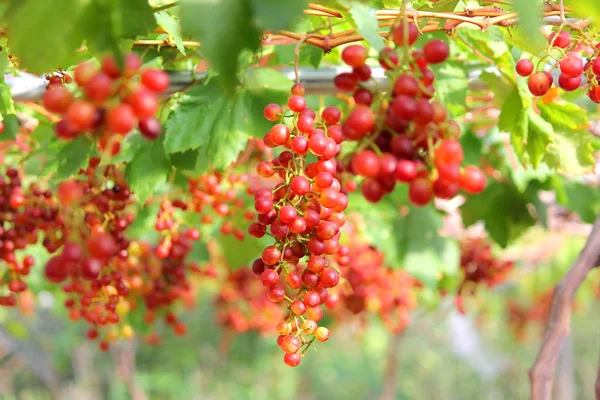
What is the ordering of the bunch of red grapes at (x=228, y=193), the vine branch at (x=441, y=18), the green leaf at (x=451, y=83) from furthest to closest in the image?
the bunch of red grapes at (x=228, y=193), the green leaf at (x=451, y=83), the vine branch at (x=441, y=18)

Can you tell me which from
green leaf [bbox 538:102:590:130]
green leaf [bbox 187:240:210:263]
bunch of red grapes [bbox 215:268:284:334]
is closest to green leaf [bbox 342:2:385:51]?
green leaf [bbox 538:102:590:130]

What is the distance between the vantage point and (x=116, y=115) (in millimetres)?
469

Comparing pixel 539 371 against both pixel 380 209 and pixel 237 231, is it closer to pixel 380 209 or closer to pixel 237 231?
pixel 237 231

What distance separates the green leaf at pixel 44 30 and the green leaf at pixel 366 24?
0.31m

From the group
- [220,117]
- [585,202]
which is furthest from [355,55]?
[585,202]

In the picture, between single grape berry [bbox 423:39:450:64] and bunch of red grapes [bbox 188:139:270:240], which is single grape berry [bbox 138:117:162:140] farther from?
bunch of red grapes [bbox 188:139:270:240]

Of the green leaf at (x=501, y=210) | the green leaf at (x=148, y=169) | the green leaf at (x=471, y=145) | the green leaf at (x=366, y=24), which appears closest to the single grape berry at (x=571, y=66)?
the green leaf at (x=366, y=24)

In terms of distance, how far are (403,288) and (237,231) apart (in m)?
1.35

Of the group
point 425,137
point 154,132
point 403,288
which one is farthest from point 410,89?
point 403,288

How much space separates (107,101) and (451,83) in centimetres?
113

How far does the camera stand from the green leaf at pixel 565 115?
142 cm

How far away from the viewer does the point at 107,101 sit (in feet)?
1.60

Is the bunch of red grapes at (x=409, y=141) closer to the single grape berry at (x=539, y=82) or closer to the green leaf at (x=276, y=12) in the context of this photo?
the green leaf at (x=276, y=12)

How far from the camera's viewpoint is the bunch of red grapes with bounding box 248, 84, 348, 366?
81 cm
